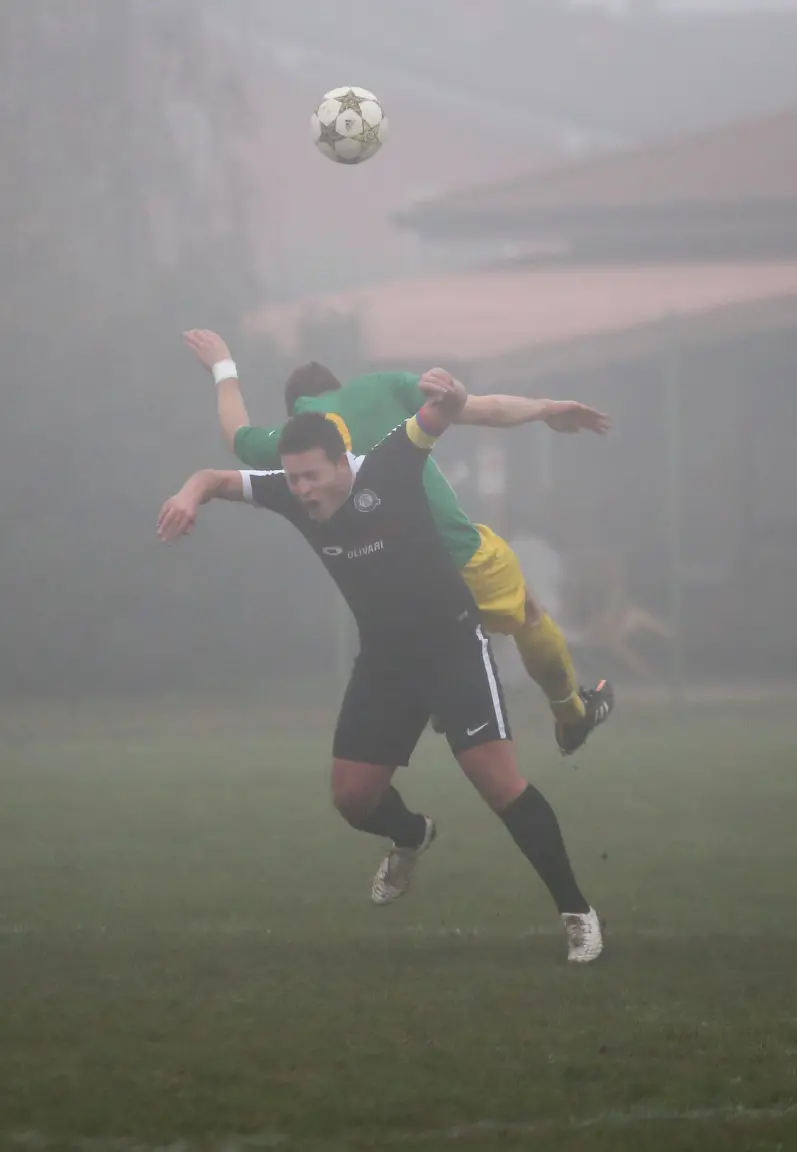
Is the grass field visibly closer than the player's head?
Yes

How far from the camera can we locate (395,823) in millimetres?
5867

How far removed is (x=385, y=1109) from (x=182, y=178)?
17.1m

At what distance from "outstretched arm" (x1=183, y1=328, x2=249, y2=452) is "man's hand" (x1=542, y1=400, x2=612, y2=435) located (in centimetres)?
94

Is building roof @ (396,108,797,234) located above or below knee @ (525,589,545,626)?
above

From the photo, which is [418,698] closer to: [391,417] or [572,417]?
[572,417]

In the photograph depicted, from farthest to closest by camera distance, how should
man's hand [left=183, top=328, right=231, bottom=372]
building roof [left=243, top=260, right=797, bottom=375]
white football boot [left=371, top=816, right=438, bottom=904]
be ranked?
building roof [left=243, top=260, right=797, bottom=375], man's hand [left=183, top=328, right=231, bottom=372], white football boot [left=371, top=816, right=438, bottom=904]

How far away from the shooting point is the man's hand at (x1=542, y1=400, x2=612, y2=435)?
5.60 m

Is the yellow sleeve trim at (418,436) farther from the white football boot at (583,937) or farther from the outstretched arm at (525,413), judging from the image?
the white football boot at (583,937)

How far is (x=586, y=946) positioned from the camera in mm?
5078

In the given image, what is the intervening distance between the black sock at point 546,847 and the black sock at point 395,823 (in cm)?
70

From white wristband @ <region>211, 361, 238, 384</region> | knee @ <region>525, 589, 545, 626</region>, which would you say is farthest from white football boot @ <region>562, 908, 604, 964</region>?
white wristband @ <region>211, 361, 238, 384</region>

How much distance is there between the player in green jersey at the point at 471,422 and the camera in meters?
5.69

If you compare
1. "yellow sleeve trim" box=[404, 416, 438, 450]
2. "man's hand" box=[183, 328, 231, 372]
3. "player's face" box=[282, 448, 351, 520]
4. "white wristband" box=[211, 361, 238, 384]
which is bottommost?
"player's face" box=[282, 448, 351, 520]

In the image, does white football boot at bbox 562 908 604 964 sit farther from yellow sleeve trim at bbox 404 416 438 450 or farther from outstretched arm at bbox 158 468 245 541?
outstretched arm at bbox 158 468 245 541
